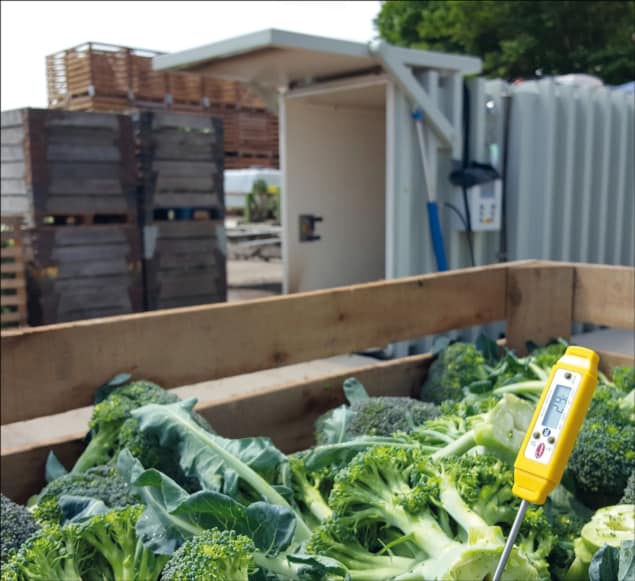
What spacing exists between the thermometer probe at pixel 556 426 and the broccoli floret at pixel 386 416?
3.36ft

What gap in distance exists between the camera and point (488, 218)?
22.3ft

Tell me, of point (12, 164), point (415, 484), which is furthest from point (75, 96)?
point (415, 484)

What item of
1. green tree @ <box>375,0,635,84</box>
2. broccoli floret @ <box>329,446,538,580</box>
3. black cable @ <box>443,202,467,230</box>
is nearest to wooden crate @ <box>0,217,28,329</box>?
black cable @ <box>443,202,467,230</box>

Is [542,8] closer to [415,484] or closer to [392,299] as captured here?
[392,299]

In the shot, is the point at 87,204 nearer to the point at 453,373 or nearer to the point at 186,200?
the point at 186,200

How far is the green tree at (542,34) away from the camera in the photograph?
20438 millimetres

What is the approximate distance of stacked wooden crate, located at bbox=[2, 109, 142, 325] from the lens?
282 inches

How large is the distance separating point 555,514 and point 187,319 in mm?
1294

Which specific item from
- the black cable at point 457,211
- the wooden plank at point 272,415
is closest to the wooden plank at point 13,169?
the black cable at point 457,211

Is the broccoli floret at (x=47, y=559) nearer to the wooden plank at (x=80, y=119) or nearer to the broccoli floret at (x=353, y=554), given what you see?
→ the broccoli floret at (x=353, y=554)

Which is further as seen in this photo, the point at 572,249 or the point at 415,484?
the point at 572,249

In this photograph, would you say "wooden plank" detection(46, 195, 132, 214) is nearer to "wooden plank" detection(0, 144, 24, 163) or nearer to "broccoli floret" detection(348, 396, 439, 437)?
"wooden plank" detection(0, 144, 24, 163)

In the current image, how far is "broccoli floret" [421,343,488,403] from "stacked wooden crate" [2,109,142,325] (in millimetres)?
5020

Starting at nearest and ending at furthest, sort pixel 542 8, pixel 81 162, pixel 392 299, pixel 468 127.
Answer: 1. pixel 392 299
2. pixel 468 127
3. pixel 81 162
4. pixel 542 8
